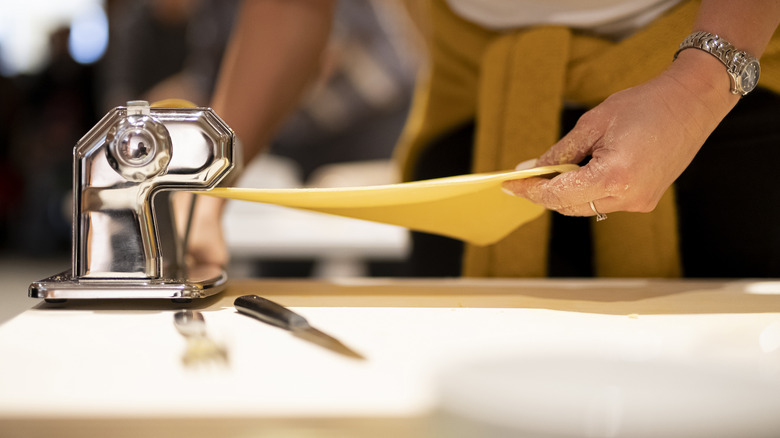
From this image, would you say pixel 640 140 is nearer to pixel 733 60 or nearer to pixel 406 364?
pixel 733 60

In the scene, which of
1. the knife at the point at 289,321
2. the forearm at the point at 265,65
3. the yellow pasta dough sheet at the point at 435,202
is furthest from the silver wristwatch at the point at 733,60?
the forearm at the point at 265,65

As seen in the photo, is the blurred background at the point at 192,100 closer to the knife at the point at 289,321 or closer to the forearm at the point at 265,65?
the forearm at the point at 265,65

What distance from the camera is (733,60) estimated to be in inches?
18.3

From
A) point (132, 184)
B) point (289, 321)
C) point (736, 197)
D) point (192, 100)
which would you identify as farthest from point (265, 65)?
point (192, 100)

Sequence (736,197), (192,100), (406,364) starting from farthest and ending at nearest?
(192,100), (736,197), (406,364)

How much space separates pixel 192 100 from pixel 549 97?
2.16 meters

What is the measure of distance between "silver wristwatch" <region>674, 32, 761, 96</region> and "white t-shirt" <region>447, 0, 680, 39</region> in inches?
6.2

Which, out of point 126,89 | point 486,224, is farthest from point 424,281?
point 126,89

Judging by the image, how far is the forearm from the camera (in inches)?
28.4

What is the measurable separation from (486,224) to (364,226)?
1.26 m

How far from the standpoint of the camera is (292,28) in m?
0.76

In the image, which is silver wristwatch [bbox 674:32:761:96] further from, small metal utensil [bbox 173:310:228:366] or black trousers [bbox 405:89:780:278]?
small metal utensil [bbox 173:310:228:366]

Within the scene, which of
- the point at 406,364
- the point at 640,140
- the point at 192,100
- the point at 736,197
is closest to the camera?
the point at 406,364

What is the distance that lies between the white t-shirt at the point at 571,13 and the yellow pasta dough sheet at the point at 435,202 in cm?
25
